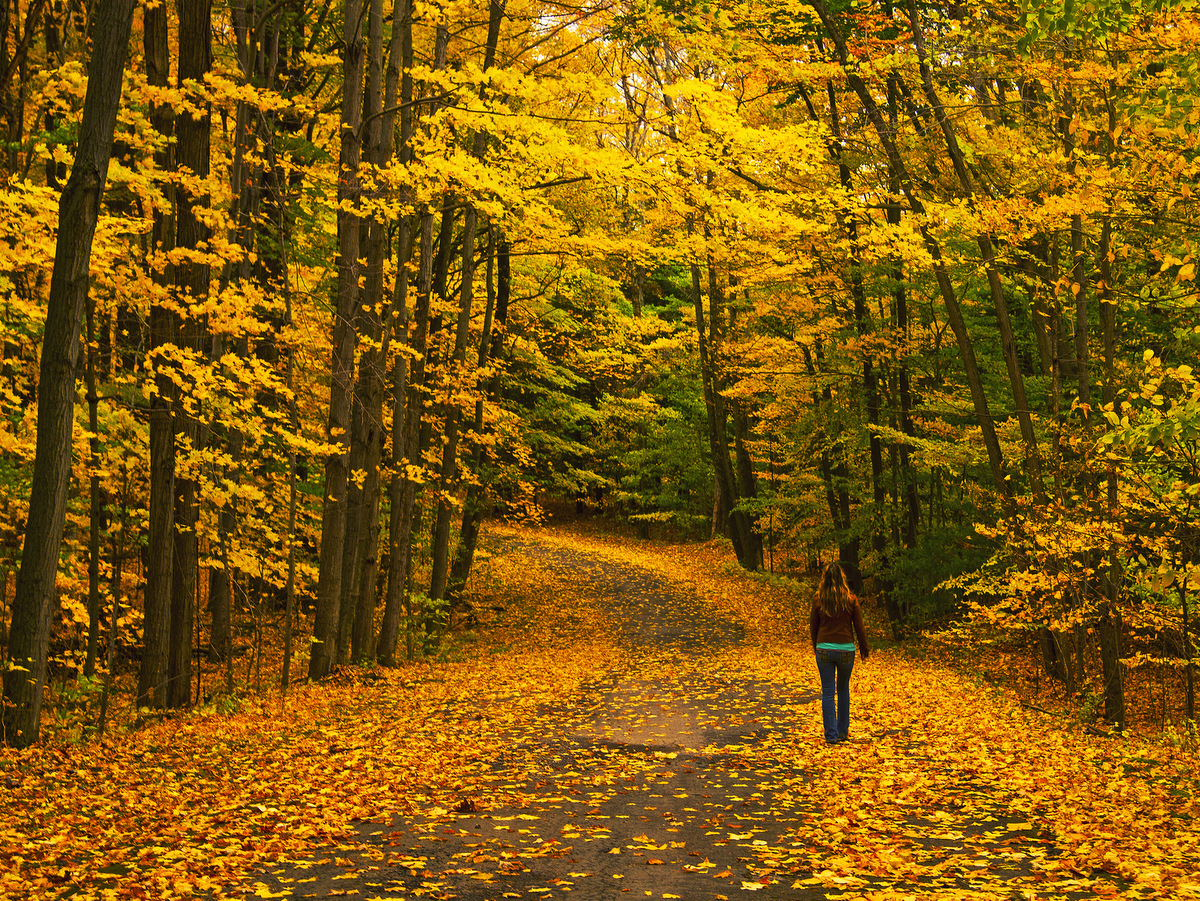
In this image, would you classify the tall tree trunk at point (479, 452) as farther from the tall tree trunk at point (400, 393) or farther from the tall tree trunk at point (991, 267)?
the tall tree trunk at point (991, 267)

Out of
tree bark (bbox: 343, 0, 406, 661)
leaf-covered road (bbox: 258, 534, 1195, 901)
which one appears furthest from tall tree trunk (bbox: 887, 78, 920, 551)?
tree bark (bbox: 343, 0, 406, 661)

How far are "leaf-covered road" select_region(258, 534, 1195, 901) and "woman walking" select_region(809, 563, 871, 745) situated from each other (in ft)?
0.95

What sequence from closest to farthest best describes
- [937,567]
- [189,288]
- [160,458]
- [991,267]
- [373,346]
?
[189,288] → [160,458] → [373,346] → [991,267] → [937,567]

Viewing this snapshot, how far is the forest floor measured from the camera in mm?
4742

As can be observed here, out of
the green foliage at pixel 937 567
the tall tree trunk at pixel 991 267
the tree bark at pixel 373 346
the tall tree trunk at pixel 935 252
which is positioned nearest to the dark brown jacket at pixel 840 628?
the tall tree trunk at pixel 991 267

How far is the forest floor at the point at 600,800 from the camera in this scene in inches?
187

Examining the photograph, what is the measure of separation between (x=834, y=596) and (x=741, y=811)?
2848 millimetres

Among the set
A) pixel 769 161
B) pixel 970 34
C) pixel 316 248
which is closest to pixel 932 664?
pixel 769 161

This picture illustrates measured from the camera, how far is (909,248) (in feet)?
43.5

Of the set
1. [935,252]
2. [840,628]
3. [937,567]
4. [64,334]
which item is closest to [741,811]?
[840,628]

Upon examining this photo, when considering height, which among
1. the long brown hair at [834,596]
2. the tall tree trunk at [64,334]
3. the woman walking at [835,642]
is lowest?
the woman walking at [835,642]

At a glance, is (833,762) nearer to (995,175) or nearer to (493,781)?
(493,781)

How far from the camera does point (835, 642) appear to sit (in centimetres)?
855

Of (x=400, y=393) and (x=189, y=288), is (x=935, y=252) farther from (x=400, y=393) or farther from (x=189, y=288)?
(x=189, y=288)
